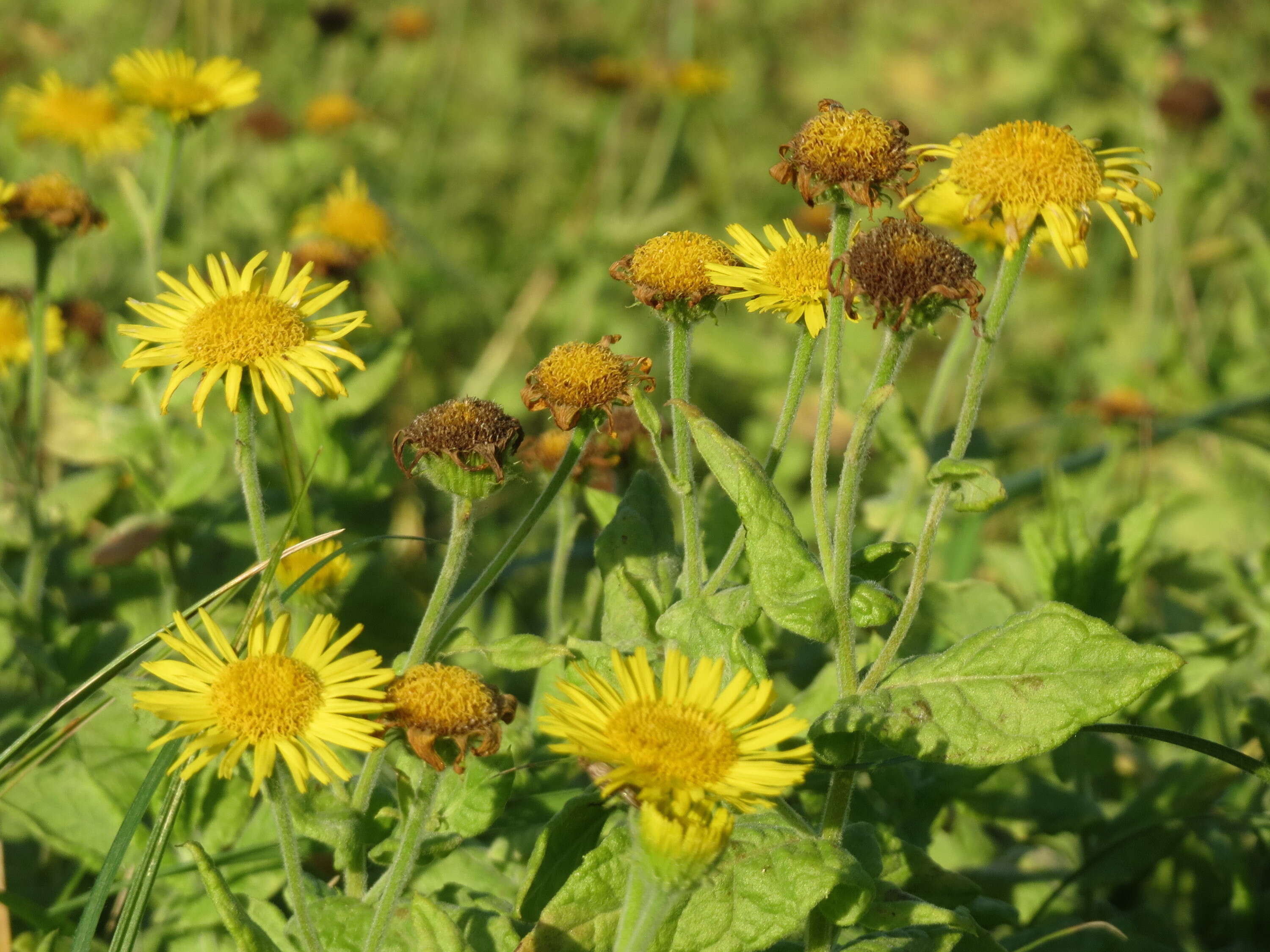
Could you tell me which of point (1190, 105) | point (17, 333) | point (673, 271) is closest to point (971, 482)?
point (673, 271)

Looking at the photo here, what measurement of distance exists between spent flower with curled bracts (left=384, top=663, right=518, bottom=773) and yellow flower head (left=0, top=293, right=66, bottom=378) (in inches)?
68.8

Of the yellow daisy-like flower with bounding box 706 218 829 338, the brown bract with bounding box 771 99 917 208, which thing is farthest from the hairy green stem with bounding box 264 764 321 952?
the brown bract with bounding box 771 99 917 208

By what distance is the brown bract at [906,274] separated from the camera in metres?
1.38

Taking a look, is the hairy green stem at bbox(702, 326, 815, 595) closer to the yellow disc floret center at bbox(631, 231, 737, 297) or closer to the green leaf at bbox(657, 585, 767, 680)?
A: the green leaf at bbox(657, 585, 767, 680)

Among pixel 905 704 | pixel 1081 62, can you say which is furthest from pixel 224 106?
pixel 1081 62

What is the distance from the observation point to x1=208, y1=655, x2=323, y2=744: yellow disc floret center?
131 centimetres

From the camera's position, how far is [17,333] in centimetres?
274

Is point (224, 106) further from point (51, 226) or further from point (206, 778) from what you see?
point (206, 778)

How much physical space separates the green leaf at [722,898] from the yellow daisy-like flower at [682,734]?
0.26 feet

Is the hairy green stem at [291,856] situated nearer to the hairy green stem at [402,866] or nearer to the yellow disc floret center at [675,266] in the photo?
the hairy green stem at [402,866]

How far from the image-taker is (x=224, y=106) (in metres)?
2.69

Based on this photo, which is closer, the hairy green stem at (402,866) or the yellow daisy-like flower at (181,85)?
the hairy green stem at (402,866)

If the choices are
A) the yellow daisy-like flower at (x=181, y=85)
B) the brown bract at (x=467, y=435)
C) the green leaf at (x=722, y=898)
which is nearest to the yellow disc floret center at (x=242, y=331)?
the brown bract at (x=467, y=435)

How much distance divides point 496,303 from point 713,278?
8.93 ft
